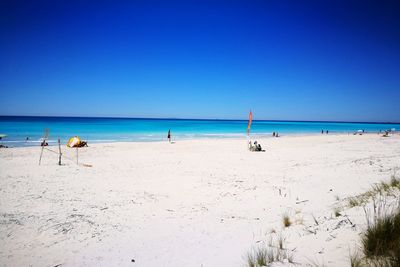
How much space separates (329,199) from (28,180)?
418 inches

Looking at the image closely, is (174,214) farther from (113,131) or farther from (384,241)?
(113,131)

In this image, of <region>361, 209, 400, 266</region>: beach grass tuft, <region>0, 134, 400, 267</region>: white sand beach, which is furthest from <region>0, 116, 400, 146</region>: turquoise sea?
<region>361, 209, 400, 266</region>: beach grass tuft

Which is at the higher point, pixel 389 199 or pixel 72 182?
pixel 389 199

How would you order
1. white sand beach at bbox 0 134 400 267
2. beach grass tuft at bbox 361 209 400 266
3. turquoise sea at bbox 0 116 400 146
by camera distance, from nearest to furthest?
beach grass tuft at bbox 361 209 400 266, white sand beach at bbox 0 134 400 267, turquoise sea at bbox 0 116 400 146

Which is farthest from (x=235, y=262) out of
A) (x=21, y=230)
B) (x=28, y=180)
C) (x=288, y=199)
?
(x=28, y=180)

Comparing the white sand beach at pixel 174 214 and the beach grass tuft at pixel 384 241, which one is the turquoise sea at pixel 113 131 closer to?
the white sand beach at pixel 174 214

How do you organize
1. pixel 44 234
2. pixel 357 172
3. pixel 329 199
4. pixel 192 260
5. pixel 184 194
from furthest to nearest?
1. pixel 357 172
2. pixel 184 194
3. pixel 329 199
4. pixel 44 234
5. pixel 192 260

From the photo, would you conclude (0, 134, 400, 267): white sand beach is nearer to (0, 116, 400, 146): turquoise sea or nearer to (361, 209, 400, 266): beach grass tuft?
(361, 209, 400, 266): beach grass tuft

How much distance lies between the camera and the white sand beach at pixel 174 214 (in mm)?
4203

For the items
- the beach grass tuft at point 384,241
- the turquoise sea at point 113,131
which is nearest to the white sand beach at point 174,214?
the beach grass tuft at point 384,241

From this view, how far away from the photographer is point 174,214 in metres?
6.34

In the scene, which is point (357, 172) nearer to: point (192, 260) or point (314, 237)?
point (314, 237)

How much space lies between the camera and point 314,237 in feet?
12.7

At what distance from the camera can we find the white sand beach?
420cm
